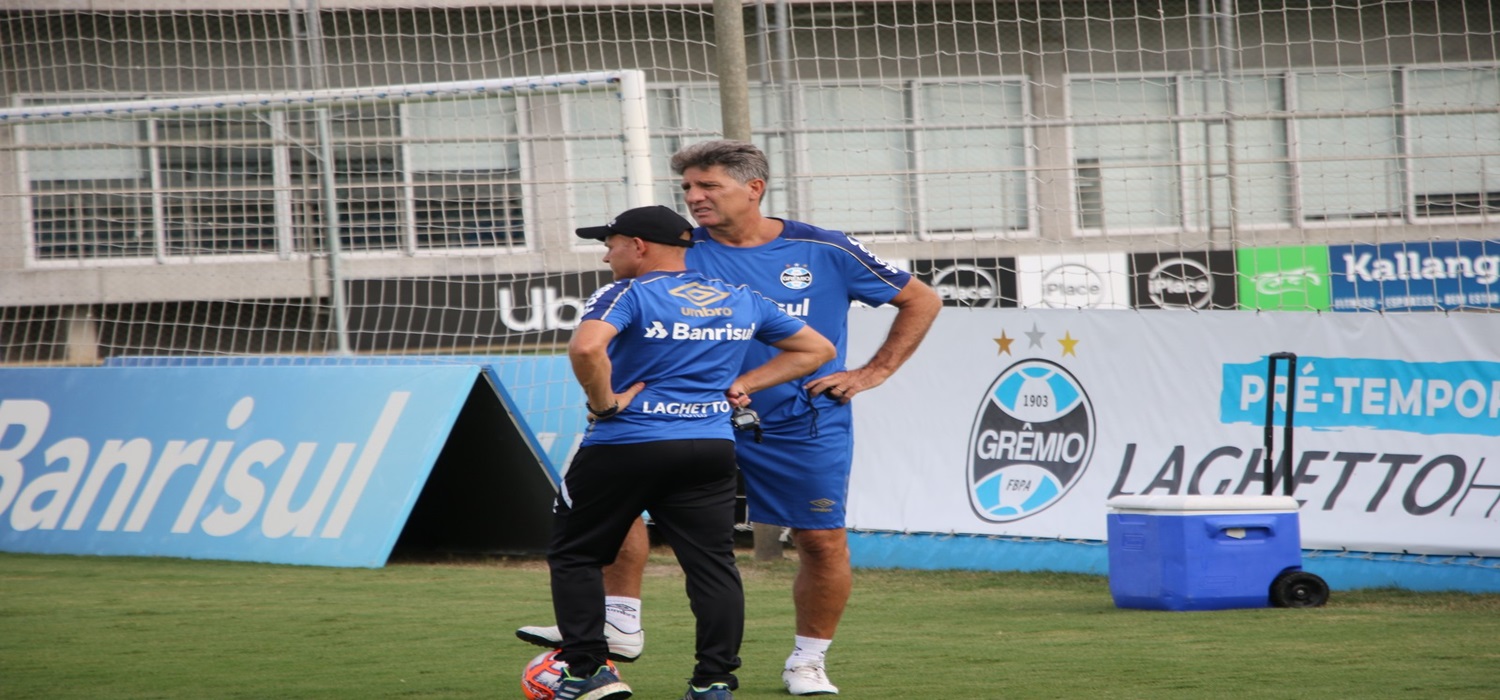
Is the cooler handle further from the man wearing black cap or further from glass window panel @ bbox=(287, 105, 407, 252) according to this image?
glass window panel @ bbox=(287, 105, 407, 252)

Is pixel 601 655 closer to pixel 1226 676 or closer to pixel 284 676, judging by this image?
pixel 284 676

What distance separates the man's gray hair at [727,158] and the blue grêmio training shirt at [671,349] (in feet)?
2.23

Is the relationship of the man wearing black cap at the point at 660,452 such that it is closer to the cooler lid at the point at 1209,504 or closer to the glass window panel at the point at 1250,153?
the cooler lid at the point at 1209,504

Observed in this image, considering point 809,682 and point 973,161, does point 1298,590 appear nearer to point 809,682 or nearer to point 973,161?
point 809,682

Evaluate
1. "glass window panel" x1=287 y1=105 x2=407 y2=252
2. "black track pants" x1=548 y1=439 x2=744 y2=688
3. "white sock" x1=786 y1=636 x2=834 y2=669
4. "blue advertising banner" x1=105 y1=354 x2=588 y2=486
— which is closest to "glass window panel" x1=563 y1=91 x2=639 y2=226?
"blue advertising banner" x1=105 y1=354 x2=588 y2=486

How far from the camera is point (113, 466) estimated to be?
30.6ft

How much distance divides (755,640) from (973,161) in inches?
365

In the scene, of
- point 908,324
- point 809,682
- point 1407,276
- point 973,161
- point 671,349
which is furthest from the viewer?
point 1407,276

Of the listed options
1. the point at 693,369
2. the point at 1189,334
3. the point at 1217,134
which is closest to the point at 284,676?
the point at 693,369

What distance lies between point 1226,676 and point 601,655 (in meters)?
1.95

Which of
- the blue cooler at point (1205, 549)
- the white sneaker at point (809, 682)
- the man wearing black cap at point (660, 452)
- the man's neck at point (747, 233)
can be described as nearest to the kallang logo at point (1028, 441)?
the blue cooler at point (1205, 549)

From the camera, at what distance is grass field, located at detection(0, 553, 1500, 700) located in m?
4.99

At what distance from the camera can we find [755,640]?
6207mm

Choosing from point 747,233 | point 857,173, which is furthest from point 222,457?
point 747,233
